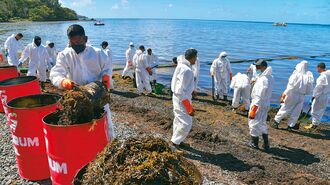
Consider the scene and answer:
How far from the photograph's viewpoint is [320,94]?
9789mm

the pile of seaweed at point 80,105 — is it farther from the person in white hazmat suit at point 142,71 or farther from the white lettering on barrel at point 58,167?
the person in white hazmat suit at point 142,71

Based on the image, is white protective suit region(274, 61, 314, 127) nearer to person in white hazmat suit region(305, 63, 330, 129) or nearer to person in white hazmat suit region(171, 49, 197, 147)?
person in white hazmat suit region(305, 63, 330, 129)

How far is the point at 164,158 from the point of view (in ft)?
6.76

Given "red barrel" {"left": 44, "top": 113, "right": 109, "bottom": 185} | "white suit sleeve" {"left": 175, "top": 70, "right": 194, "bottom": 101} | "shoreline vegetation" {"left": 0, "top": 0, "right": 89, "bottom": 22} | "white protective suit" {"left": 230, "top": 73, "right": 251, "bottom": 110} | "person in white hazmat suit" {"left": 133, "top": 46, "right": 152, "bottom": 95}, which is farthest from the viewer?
"shoreline vegetation" {"left": 0, "top": 0, "right": 89, "bottom": 22}

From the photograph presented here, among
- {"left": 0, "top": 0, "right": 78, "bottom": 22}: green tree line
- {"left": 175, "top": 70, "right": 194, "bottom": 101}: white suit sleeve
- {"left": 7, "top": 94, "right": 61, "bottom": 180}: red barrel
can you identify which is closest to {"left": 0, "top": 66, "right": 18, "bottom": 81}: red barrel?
{"left": 7, "top": 94, "right": 61, "bottom": 180}: red barrel

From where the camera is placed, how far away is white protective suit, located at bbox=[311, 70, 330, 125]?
31.0 feet

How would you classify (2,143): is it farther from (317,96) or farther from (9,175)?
(317,96)

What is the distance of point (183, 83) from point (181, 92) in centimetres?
20

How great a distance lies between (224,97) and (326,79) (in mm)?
4631

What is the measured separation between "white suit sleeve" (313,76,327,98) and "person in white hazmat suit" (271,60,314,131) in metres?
0.48

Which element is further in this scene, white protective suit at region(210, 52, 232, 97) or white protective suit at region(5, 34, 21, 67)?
white protective suit at region(5, 34, 21, 67)

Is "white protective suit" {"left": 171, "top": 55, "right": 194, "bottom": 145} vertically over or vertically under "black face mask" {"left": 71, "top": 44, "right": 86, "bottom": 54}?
under

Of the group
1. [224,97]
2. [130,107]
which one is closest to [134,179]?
[130,107]

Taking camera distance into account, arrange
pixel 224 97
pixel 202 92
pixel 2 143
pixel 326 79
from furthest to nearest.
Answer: pixel 202 92, pixel 224 97, pixel 326 79, pixel 2 143
